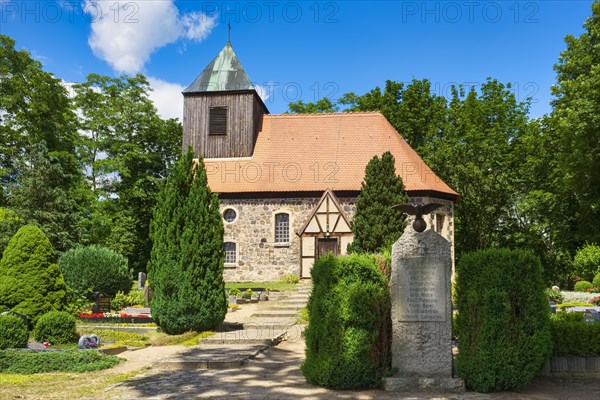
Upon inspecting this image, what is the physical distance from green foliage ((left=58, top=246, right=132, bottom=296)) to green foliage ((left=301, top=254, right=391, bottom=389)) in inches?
471

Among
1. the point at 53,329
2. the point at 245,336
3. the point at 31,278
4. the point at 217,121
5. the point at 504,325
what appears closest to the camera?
the point at 504,325

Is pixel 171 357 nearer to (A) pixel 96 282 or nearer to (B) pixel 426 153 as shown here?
(A) pixel 96 282

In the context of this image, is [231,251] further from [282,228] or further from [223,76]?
[223,76]

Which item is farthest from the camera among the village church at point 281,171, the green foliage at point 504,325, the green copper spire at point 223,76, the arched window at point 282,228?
A: the green copper spire at point 223,76

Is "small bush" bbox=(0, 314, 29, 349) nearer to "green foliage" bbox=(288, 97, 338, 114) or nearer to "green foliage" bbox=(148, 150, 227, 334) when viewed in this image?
"green foliage" bbox=(148, 150, 227, 334)

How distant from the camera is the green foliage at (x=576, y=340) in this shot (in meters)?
8.09

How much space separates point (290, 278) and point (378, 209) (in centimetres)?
719

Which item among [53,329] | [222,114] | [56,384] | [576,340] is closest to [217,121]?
[222,114]

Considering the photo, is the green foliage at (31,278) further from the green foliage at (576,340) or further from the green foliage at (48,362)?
the green foliage at (576,340)

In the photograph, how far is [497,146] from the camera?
32.6 meters

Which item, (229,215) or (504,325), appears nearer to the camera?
(504,325)

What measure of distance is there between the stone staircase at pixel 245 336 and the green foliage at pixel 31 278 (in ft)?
11.7

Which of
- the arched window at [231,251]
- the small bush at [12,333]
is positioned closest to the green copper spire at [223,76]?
the arched window at [231,251]

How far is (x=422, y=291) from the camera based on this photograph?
7.35 metres
